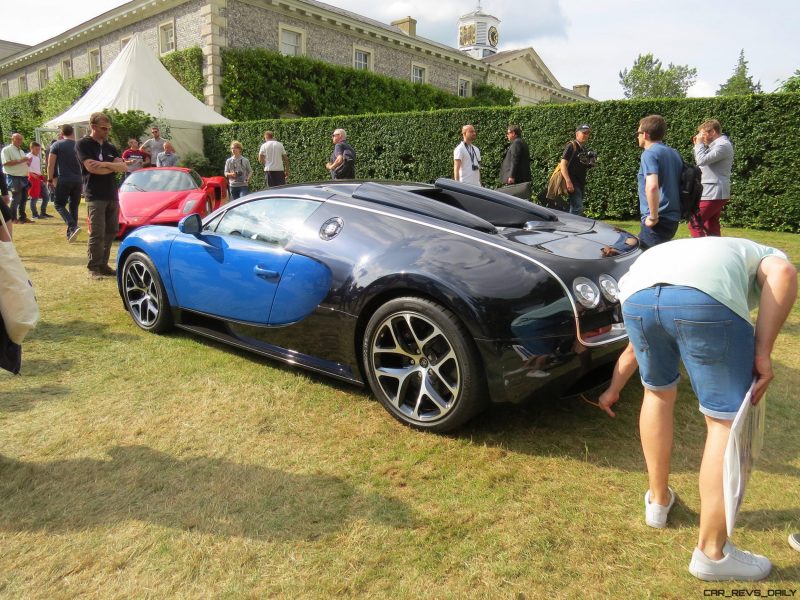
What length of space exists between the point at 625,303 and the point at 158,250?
144 inches

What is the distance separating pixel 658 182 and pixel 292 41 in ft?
72.8

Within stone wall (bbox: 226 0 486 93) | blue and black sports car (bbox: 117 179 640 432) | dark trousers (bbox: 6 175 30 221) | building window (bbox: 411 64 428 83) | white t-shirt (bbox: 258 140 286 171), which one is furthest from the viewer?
building window (bbox: 411 64 428 83)

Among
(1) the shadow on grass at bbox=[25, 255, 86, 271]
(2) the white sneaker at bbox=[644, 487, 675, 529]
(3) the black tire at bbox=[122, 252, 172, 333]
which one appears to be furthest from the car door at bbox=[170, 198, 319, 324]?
(1) the shadow on grass at bbox=[25, 255, 86, 271]

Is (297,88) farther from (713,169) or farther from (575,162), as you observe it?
(713,169)

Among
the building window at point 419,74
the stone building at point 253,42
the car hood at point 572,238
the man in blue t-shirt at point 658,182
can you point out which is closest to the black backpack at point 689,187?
the man in blue t-shirt at point 658,182

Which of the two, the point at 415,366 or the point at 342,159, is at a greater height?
the point at 342,159

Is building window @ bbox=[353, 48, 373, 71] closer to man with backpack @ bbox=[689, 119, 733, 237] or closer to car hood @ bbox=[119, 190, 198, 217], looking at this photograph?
car hood @ bbox=[119, 190, 198, 217]

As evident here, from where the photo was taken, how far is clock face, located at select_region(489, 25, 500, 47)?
4979 cm

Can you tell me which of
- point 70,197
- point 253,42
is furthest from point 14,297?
point 253,42

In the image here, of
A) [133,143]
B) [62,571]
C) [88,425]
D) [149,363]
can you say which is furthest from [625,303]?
[133,143]

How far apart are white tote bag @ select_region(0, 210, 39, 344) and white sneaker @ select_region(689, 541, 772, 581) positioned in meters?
2.98

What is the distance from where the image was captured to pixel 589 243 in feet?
11.2

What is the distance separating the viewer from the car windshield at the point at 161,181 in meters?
9.42

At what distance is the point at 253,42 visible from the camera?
2211 centimetres
